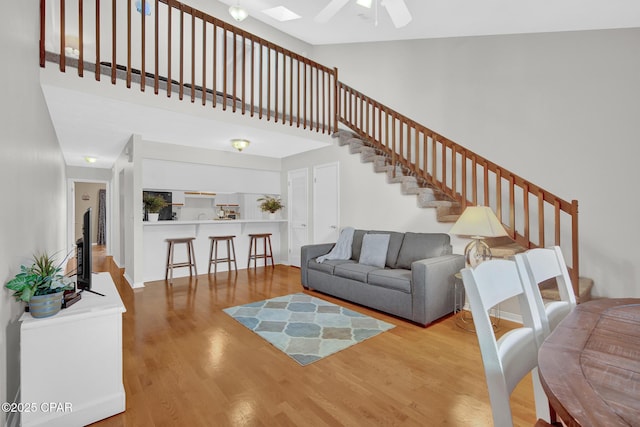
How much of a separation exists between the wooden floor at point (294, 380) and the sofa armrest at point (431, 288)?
149 millimetres

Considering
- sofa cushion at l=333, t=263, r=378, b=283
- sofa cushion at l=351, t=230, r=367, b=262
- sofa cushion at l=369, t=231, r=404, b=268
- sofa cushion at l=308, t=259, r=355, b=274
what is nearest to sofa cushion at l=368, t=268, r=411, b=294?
sofa cushion at l=333, t=263, r=378, b=283

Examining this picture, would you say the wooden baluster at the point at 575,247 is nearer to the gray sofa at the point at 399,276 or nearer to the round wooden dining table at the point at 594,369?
the gray sofa at the point at 399,276

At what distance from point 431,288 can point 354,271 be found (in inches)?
38.8

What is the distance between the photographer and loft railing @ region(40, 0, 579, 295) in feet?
10.1

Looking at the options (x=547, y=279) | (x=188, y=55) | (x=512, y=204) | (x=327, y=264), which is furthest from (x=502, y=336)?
(x=188, y=55)

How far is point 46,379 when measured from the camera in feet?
5.30

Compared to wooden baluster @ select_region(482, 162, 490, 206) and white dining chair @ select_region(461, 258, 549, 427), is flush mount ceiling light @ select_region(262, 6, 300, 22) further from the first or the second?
white dining chair @ select_region(461, 258, 549, 427)

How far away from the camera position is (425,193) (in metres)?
4.18

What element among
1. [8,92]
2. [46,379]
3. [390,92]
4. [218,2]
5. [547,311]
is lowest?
[46,379]

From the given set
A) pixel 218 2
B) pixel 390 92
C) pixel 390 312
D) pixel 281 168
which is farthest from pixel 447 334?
pixel 218 2

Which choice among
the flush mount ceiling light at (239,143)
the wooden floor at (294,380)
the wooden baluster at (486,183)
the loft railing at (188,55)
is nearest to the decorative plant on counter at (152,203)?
the flush mount ceiling light at (239,143)

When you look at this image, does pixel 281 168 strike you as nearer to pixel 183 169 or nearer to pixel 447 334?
pixel 183 169

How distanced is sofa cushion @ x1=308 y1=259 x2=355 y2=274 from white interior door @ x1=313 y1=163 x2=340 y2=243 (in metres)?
1.06

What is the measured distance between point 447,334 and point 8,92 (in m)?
3.67
